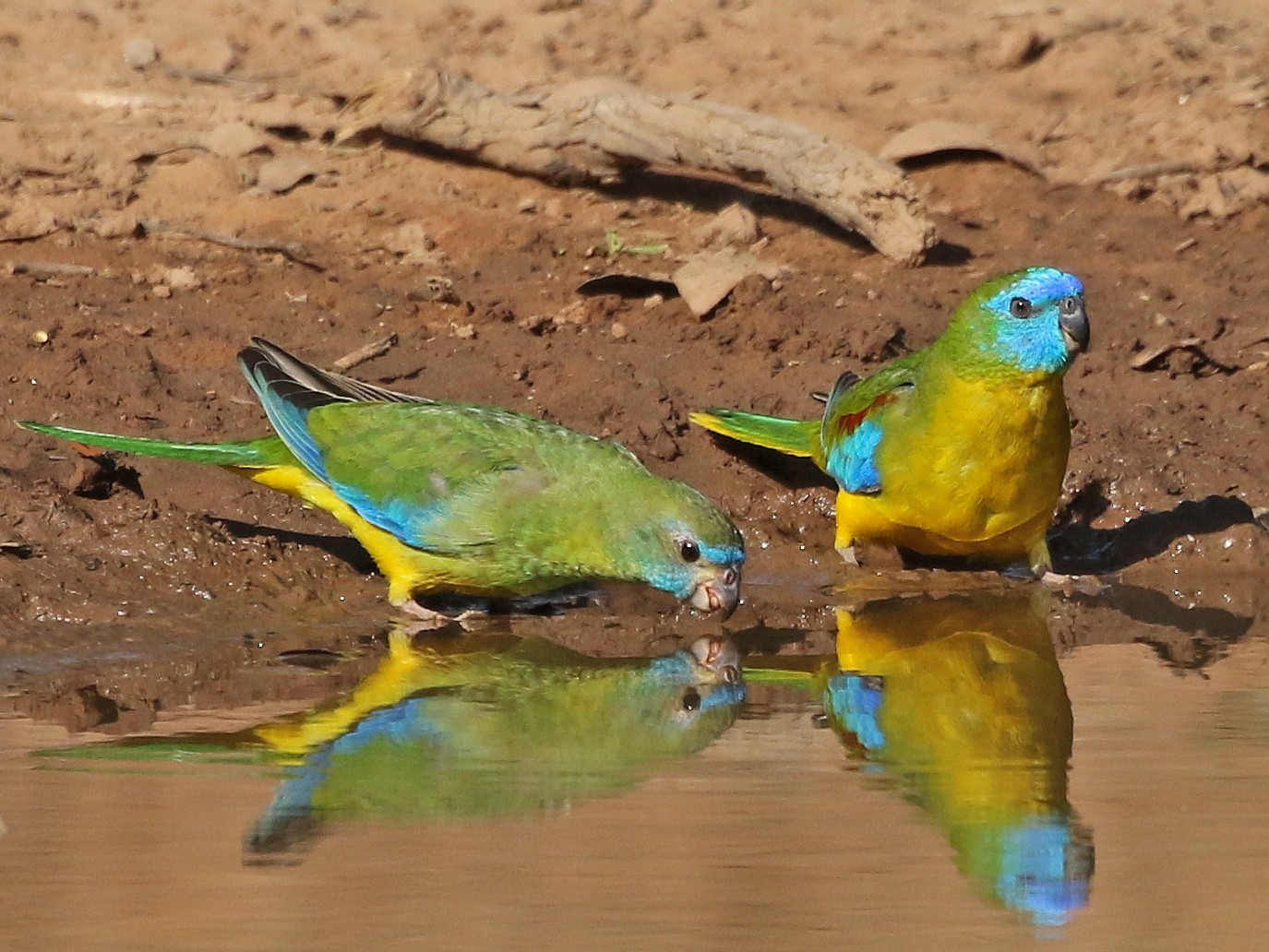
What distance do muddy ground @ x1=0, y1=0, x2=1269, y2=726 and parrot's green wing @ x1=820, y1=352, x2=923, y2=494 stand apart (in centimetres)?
40

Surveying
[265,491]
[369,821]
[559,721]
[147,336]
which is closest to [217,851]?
[369,821]

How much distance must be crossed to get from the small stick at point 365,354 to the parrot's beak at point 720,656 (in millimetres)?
2175

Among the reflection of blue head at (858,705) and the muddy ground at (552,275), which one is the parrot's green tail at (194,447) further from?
the reflection of blue head at (858,705)

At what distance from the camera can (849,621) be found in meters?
6.97

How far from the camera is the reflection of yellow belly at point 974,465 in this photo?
711cm

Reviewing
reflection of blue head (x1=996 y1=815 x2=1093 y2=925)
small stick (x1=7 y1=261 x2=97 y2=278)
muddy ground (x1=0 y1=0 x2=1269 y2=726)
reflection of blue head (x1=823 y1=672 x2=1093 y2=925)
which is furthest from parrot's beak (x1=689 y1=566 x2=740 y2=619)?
small stick (x1=7 y1=261 x2=97 y2=278)

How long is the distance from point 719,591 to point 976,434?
1.20 m

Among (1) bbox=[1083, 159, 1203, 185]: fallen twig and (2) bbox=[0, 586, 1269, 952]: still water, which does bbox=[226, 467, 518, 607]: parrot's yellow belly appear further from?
(1) bbox=[1083, 159, 1203, 185]: fallen twig

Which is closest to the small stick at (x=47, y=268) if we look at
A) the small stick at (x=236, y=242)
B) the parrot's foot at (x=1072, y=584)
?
the small stick at (x=236, y=242)

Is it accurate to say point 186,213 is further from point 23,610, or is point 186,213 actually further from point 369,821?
point 369,821

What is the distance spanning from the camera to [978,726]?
560cm

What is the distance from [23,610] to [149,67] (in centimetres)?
460

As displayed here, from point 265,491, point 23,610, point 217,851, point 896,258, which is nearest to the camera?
point 217,851

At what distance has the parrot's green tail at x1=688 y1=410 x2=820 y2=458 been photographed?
25.5 ft
